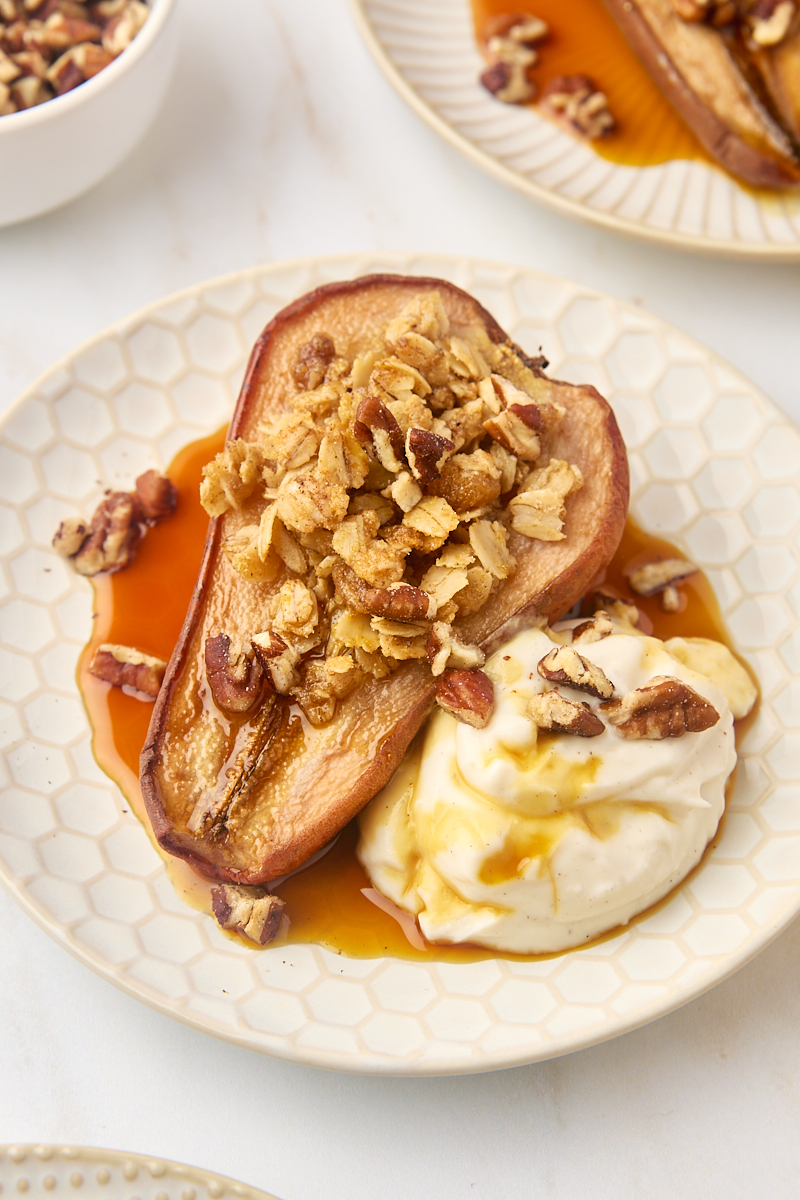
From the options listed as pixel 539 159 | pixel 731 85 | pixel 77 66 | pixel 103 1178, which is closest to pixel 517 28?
pixel 539 159

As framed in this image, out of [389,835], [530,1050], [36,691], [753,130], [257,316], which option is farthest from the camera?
[753,130]

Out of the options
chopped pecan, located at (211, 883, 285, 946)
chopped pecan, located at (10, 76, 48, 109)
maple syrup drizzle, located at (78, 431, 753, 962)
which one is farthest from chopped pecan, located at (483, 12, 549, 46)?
chopped pecan, located at (211, 883, 285, 946)

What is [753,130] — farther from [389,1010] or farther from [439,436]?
[389,1010]

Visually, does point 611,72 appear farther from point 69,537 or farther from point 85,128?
point 69,537

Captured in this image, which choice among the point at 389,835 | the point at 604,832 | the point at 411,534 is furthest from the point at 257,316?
the point at 604,832

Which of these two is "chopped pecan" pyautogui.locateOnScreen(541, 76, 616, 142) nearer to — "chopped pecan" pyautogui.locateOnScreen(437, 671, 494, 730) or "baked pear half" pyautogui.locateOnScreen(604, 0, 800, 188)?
"baked pear half" pyautogui.locateOnScreen(604, 0, 800, 188)

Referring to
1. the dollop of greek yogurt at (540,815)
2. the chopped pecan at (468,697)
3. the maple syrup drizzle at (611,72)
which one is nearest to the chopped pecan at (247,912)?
the dollop of greek yogurt at (540,815)

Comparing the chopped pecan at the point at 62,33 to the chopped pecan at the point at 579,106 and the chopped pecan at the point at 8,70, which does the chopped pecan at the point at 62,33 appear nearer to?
the chopped pecan at the point at 8,70
